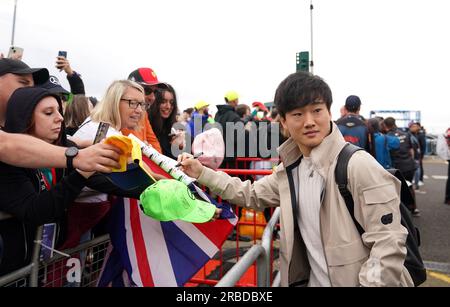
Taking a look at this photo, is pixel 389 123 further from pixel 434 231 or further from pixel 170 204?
pixel 170 204

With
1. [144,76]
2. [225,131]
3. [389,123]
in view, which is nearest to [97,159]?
[144,76]

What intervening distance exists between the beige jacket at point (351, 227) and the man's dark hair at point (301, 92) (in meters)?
0.19

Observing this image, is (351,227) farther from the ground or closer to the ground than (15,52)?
closer to the ground

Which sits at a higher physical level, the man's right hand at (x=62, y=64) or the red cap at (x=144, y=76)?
the man's right hand at (x=62, y=64)

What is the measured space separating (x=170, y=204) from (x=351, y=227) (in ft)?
2.78

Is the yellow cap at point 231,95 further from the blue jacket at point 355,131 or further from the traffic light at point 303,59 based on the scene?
the blue jacket at point 355,131

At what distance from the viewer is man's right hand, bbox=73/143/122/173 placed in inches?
56.0

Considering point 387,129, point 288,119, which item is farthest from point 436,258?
point 288,119

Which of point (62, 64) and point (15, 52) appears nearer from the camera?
point (15, 52)

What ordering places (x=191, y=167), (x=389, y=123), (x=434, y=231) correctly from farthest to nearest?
(x=389, y=123) < (x=434, y=231) < (x=191, y=167)

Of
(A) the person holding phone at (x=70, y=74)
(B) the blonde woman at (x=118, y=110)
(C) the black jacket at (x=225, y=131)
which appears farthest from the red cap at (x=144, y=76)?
(C) the black jacket at (x=225, y=131)

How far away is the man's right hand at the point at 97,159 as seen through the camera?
4.66 ft

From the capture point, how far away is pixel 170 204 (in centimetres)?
150

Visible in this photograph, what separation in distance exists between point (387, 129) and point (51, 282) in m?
6.92
